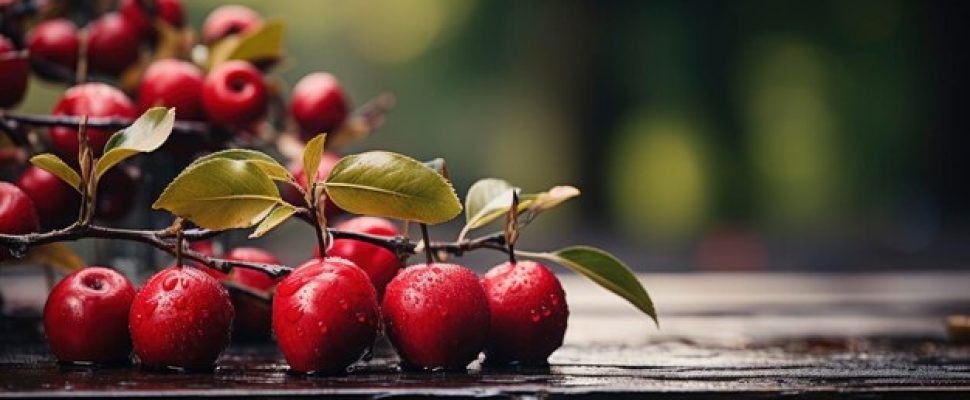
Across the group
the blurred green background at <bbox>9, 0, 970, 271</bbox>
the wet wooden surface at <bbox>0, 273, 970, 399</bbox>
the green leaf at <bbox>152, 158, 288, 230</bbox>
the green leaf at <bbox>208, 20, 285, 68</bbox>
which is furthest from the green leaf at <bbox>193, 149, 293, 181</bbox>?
the blurred green background at <bbox>9, 0, 970, 271</bbox>

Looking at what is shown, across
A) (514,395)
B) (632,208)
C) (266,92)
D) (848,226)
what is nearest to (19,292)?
(266,92)

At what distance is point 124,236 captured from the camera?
0.65 m

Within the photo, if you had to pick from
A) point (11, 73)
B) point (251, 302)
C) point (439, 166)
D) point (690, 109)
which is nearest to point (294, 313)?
point (439, 166)

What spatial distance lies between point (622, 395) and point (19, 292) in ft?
3.31

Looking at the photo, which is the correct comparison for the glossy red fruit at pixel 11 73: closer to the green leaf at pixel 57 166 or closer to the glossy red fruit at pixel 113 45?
the glossy red fruit at pixel 113 45

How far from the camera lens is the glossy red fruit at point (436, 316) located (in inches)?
25.6

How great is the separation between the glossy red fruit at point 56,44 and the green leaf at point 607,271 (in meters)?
0.50

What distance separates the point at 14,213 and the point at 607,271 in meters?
0.36

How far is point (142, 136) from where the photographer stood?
632mm

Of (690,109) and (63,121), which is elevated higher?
(690,109)

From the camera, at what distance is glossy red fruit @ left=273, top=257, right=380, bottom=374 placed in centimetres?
62

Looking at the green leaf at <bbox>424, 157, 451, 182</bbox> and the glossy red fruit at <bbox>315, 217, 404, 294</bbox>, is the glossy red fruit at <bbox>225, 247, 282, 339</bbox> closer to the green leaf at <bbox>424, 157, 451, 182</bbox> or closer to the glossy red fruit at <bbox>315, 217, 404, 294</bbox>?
the glossy red fruit at <bbox>315, 217, 404, 294</bbox>

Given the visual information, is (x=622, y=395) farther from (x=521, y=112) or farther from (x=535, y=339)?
(x=521, y=112)

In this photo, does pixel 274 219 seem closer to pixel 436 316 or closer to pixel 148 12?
pixel 436 316
